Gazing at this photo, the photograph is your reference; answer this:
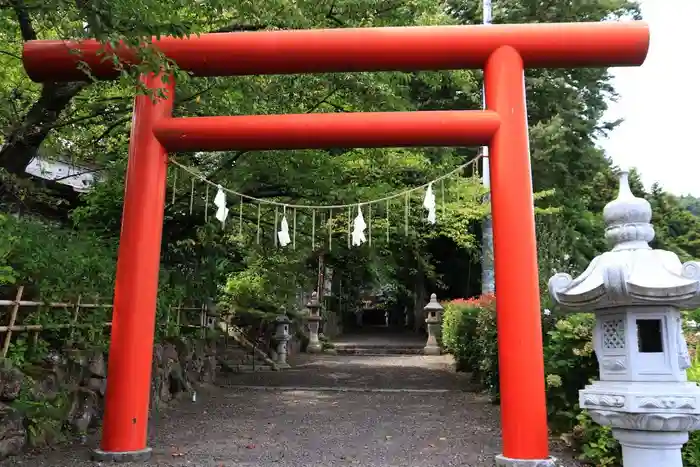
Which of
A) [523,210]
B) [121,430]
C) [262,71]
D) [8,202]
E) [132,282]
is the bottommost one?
[121,430]

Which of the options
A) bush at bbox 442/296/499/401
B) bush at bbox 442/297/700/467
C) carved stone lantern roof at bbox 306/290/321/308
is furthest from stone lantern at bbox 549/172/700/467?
carved stone lantern roof at bbox 306/290/321/308

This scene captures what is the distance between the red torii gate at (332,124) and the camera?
548cm

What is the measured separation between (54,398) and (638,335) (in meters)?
5.80

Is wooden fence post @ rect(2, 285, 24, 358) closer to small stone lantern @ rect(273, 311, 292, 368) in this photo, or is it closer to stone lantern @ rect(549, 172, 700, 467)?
stone lantern @ rect(549, 172, 700, 467)

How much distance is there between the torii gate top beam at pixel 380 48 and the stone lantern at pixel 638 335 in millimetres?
2006

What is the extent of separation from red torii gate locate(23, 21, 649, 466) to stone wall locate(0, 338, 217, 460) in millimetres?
740

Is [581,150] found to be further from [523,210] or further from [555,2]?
[523,210]

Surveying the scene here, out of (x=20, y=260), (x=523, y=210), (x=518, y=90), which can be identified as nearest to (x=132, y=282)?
(x=20, y=260)

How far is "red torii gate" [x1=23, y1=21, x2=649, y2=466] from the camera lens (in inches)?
216

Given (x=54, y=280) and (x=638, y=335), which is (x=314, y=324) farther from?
(x=638, y=335)

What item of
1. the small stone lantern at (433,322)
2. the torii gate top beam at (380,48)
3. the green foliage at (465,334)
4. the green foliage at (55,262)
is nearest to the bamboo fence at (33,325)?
the green foliage at (55,262)

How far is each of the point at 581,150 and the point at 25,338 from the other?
17038 mm

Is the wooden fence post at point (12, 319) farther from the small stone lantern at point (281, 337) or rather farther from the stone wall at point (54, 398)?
the small stone lantern at point (281, 337)

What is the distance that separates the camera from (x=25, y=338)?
5.55 meters
